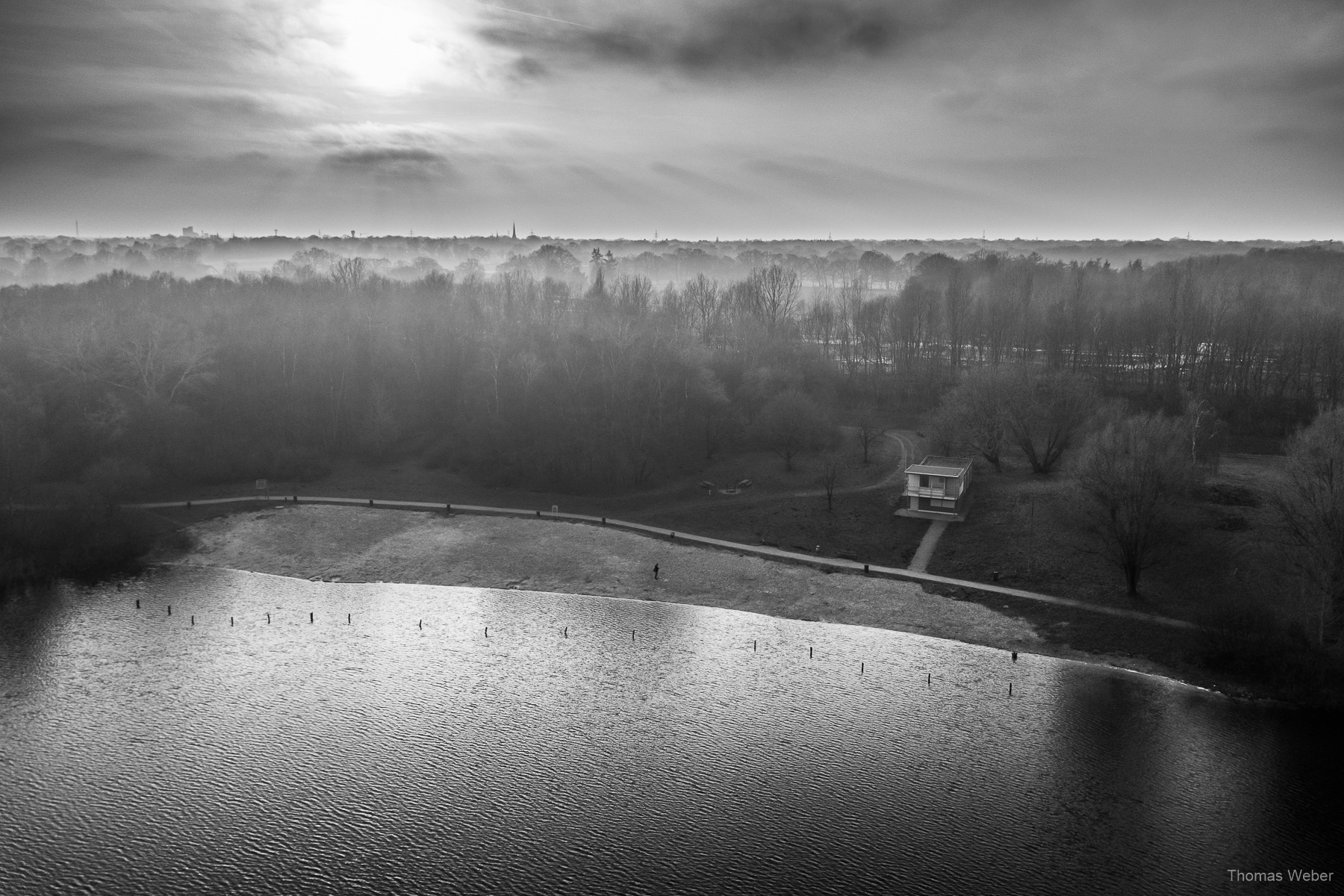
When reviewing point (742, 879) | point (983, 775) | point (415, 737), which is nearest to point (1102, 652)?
point (983, 775)

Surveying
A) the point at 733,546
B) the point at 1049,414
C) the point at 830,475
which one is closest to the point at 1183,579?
the point at 1049,414

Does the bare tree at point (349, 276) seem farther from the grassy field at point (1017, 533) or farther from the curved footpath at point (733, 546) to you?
the curved footpath at point (733, 546)

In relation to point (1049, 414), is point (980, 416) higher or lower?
lower

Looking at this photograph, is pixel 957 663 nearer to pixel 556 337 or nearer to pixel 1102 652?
pixel 1102 652

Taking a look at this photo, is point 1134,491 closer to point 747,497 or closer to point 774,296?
point 747,497

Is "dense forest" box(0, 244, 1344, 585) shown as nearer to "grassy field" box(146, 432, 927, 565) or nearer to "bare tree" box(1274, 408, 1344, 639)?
"grassy field" box(146, 432, 927, 565)

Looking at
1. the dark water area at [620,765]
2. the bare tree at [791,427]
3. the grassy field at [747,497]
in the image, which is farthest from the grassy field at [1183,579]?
the bare tree at [791,427]
